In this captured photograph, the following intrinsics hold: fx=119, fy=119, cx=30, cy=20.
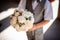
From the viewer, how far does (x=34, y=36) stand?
3.75 ft

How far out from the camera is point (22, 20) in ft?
3.44

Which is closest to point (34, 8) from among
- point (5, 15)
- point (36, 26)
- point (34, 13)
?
point (34, 13)

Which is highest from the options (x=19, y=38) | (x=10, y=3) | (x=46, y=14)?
(x=10, y=3)

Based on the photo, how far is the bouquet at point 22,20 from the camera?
41.3 inches

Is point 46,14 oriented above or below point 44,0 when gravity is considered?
below

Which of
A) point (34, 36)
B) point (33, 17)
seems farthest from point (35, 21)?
point (34, 36)

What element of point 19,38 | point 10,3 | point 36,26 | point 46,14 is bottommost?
point 19,38

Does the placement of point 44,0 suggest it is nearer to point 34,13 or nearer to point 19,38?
point 34,13

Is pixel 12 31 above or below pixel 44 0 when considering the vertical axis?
below

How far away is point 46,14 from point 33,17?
0.13 m

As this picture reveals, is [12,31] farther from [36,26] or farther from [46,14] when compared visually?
[46,14]

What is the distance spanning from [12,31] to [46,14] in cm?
36

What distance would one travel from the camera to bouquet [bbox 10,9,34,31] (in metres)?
1.05

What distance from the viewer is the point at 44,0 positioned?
1090mm
